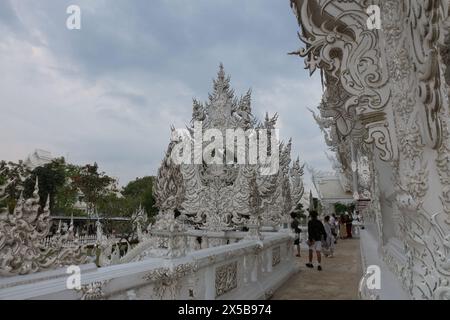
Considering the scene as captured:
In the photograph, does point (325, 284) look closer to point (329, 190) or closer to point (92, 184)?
point (92, 184)

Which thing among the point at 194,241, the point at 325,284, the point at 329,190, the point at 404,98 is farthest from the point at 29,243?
the point at 329,190

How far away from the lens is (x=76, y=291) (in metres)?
2.48

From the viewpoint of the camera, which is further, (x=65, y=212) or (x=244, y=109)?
(x=65, y=212)

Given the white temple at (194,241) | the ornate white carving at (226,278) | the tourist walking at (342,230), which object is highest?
the white temple at (194,241)

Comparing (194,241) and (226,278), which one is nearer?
(226,278)

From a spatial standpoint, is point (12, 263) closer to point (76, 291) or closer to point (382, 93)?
point (76, 291)

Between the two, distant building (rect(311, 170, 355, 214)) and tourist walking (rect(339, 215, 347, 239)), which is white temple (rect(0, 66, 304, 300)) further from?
distant building (rect(311, 170, 355, 214))

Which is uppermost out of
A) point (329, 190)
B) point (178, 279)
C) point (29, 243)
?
point (329, 190)

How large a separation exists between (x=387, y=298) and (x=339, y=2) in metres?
2.20

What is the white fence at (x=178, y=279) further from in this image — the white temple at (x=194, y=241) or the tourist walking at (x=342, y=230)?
the tourist walking at (x=342, y=230)

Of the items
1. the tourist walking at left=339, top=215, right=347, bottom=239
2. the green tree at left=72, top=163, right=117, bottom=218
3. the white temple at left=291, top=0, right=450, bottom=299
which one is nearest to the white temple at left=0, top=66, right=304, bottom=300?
the white temple at left=291, top=0, right=450, bottom=299

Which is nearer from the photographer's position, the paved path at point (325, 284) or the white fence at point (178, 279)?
the white fence at point (178, 279)

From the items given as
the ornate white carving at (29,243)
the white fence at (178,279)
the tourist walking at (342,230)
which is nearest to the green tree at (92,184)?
the tourist walking at (342,230)

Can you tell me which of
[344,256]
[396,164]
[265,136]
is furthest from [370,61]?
[344,256]
